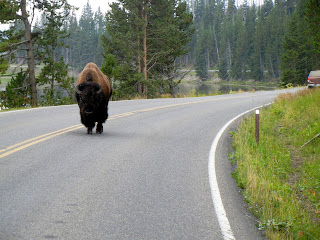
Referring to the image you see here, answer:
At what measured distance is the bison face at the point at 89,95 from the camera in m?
9.52

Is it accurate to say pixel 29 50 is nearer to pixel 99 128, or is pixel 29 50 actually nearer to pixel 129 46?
pixel 129 46

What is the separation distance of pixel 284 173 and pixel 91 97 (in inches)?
191

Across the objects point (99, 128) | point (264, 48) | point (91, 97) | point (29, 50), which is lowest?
point (99, 128)

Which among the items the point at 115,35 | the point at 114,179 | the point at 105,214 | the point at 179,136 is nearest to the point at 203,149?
the point at 179,136

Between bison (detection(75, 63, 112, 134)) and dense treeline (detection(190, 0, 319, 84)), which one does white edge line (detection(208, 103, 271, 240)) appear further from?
dense treeline (detection(190, 0, 319, 84))

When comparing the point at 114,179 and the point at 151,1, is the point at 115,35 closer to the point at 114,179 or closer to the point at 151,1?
the point at 151,1

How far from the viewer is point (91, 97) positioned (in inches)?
376

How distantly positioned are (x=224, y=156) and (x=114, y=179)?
10.6ft

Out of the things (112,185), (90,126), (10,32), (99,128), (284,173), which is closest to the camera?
(112,185)

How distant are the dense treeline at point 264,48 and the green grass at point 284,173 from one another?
50.9m

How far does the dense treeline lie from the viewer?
6153 centimetres

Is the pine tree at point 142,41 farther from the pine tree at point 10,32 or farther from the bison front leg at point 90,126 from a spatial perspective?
the bison front leg at point 90,126

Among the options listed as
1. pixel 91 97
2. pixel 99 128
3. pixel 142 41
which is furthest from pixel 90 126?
pixel 142 41

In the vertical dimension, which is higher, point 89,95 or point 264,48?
point 264,48
